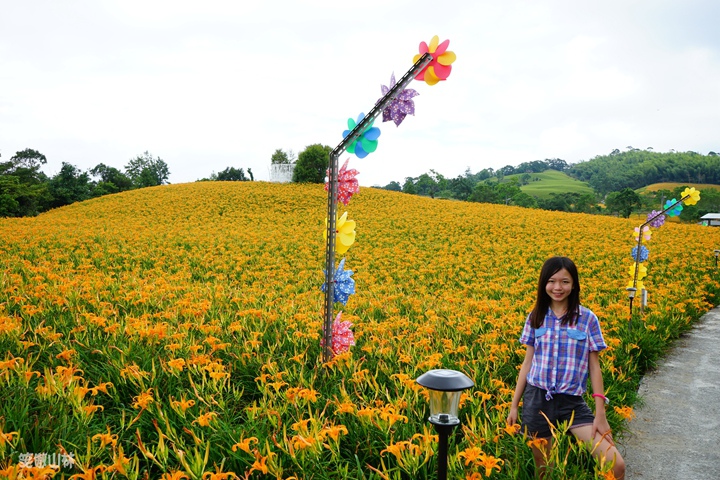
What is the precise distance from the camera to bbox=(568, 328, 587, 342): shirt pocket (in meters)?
2.46

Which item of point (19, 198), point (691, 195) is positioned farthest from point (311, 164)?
point (691, 195)

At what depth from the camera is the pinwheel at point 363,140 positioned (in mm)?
3305

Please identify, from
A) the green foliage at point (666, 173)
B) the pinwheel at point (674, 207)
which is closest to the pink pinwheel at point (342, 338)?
the pinwheel at point (674, 207)

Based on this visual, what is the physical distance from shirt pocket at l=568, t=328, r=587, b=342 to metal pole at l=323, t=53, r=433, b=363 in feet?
5.70

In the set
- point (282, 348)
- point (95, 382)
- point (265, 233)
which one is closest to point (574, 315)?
point (282, 348)

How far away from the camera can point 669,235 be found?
15.7m

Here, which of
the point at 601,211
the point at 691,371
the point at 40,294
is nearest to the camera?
the point at 691,371

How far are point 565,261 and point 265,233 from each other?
13272 millimetres

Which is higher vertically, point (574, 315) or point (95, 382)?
point (574, 315)

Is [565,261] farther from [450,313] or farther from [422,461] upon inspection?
[450,313]

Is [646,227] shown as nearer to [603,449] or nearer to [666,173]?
[603,449]

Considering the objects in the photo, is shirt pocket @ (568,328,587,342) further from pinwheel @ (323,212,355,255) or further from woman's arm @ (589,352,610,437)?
pinwheel @ (323,212,355,255)

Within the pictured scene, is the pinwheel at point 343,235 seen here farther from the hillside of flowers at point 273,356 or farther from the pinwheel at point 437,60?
the pinwheel at point 437,60

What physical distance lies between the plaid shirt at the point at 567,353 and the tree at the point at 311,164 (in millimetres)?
29300
